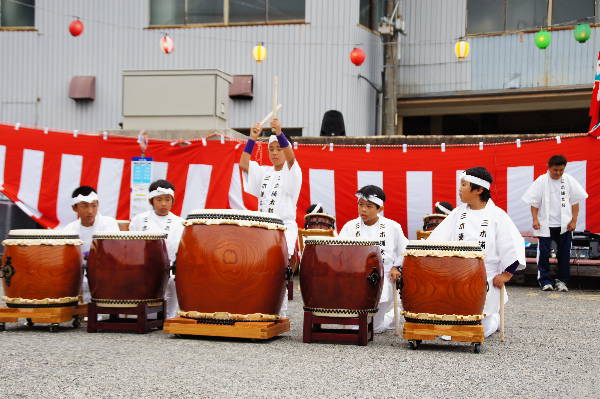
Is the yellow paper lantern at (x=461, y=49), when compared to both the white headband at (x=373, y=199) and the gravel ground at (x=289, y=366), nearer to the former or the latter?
the white headband at (x=373, y=199)

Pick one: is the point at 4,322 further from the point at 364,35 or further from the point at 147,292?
the point at 364,35

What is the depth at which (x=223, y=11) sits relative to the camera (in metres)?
16.0

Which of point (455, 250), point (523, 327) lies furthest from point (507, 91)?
point (455, 250)

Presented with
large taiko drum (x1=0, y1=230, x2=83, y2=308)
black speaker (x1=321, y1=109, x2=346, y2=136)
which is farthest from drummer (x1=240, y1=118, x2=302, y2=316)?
black speaker (x1=321, y1=109, x2=346, y2=136)

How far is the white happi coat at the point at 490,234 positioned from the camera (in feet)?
19.8

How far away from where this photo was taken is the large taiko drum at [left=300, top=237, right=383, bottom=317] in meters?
5.63

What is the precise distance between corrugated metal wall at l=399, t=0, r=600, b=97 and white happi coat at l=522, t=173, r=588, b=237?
5901 mm

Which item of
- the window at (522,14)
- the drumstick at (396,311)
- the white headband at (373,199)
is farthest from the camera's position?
the window at (522,14)

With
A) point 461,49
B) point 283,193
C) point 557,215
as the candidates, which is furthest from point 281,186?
point 461,49

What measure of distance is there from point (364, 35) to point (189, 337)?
10.9 m

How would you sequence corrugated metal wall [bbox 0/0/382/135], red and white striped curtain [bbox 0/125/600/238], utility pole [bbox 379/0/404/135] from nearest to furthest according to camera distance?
red and white striped curtain [bbox 0/125/600/238] → corrugated metal wall [bbox 0/0/382/135] → utility pole [bbox 379/0/404/135]

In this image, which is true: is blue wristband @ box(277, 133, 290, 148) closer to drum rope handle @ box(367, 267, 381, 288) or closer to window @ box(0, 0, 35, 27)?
drum rope handle @ box(367, 267, 381, 288)

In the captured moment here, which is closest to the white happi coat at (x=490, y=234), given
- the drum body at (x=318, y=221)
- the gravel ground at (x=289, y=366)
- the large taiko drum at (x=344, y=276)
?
the gravel ground at (x=289, y=366)

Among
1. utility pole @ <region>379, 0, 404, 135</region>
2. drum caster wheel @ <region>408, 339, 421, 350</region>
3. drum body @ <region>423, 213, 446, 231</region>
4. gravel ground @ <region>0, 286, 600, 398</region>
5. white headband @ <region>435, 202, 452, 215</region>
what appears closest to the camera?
gravel ground @ <region>0, 286, 600, 398</region>
